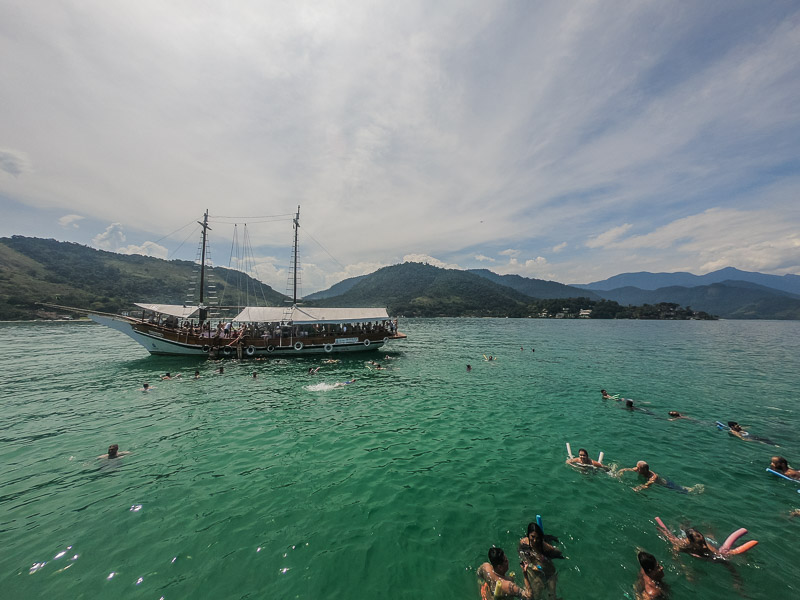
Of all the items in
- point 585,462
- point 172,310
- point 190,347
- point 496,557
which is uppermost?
point 172,310

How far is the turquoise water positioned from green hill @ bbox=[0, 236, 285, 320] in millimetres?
57922

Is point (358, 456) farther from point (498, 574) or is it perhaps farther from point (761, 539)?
point (761, 539)

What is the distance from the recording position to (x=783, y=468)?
1162 cm

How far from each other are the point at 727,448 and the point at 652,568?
12287 millimetres

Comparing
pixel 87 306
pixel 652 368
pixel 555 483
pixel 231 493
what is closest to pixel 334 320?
pixel 231 493

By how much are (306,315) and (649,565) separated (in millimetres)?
37217

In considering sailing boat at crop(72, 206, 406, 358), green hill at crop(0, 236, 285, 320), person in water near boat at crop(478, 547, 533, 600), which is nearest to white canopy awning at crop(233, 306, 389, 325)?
sailing boat at crop(72, 206, 406, 358)

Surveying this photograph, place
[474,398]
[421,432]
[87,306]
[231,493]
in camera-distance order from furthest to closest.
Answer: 1. [87,306]
2. [474,398]
3. [421,432]
4. [231,493]

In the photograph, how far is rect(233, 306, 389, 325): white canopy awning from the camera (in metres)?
37.7

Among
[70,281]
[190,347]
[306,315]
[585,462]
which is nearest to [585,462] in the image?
[585,462]

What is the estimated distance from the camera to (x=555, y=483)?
10812mm

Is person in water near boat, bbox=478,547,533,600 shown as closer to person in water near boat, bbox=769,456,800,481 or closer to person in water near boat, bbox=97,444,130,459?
person in water near boat, bbox=769,456,800,481

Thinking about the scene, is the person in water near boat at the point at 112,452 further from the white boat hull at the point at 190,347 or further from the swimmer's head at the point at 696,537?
the white boat hull at the point at 190,347

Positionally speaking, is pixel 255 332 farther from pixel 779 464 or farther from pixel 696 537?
pixel 779 464
